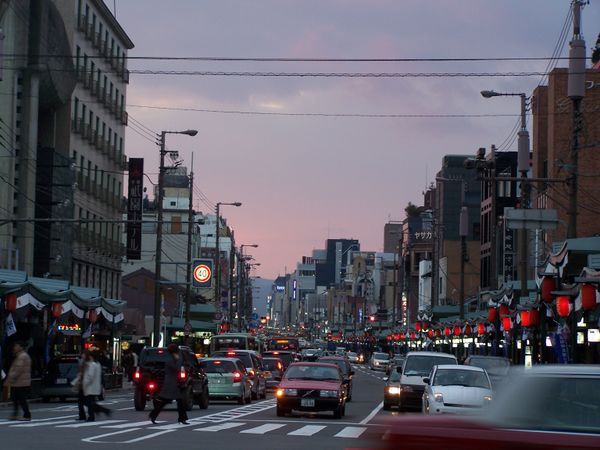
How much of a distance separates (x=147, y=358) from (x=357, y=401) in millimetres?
10188

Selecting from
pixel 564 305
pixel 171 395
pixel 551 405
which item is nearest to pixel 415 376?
pixel 564 305

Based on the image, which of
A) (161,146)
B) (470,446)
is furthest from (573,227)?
(161,146)

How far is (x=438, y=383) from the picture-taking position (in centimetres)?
2820

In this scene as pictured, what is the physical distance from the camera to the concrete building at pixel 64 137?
62875mm

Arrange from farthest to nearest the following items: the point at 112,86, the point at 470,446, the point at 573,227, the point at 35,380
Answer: the point at 112,86, the point at 35,380, the point at 573,227, the point at 470,446

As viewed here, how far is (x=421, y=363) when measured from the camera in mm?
36688

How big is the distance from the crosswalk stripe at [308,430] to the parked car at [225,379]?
11935 mm

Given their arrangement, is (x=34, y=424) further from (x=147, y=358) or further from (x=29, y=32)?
(x=29, y=32)

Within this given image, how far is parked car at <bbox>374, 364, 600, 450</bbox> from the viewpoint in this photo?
8922 millimetres

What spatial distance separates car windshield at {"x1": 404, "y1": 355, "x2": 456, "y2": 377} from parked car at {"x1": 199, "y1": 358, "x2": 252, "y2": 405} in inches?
261

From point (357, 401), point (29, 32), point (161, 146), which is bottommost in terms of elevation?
point (357, 401)

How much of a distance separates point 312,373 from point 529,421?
25.6 metres

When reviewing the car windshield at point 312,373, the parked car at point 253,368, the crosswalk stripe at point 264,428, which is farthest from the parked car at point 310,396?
the parked car at point 253,368

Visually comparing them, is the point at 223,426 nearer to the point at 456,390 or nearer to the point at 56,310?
the point at 456,390
